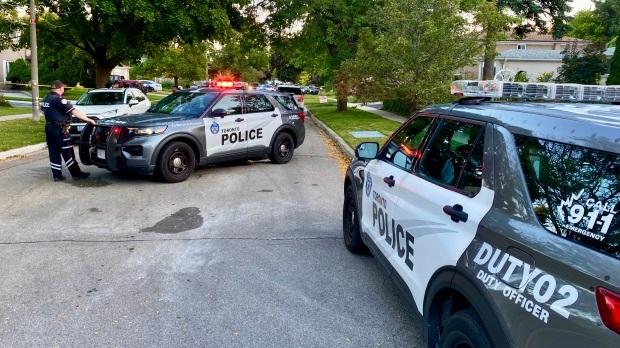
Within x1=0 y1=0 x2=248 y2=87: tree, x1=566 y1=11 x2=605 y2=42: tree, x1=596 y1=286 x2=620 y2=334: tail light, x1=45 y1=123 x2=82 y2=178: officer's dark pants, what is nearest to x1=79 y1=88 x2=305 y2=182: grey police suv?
x1=45 y1=123 x2=82 y2=178: officer's dark pants

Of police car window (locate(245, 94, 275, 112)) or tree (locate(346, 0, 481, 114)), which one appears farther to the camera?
tree (locate(346, 0, 481, 114))

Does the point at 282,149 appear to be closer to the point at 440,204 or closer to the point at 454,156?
the point at 454,156

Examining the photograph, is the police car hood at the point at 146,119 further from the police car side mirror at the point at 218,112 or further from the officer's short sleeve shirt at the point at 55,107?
the officer's short sleeve shirt at the point at 55,107

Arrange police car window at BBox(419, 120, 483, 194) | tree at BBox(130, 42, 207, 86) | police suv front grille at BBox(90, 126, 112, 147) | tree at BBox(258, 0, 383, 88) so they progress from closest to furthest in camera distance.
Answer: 1. police car window at BBox(419, 120, 483, 194)
2. police suv front grille at BBox(90, 126, 112, 147)
3. tree at BBox(258, 0, 383, 88)
4. tree at BBox(130, 42, 207, 86)

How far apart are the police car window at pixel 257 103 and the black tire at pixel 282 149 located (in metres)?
0.67

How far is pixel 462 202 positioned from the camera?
2750 millimetres

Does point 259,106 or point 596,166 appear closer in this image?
point 596,166

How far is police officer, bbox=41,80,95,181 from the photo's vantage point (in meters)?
8.29

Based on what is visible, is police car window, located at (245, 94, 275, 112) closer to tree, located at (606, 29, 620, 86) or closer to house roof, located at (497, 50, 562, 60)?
tree, located at (606, 29, 620, 86)

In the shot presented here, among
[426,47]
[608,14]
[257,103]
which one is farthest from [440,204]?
[608,14]

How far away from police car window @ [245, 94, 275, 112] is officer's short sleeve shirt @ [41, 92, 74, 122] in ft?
10.9

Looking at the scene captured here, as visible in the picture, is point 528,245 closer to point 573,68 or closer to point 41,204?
point 41,204

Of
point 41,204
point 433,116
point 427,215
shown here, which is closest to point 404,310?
point 427,215

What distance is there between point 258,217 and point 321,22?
18.8 meters
